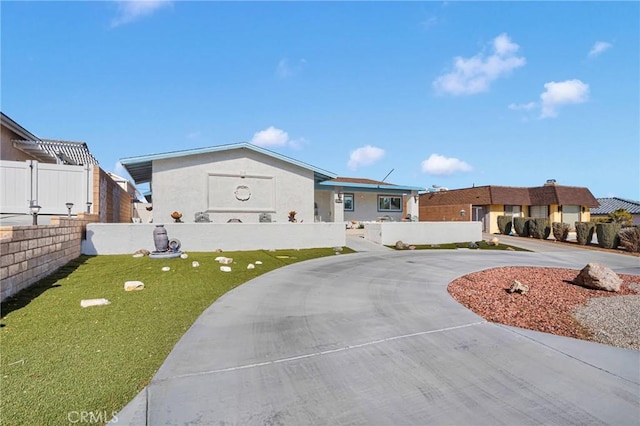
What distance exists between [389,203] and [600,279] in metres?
18.8

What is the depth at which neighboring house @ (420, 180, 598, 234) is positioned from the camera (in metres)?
28.4

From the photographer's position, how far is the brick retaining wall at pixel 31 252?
17.7ft

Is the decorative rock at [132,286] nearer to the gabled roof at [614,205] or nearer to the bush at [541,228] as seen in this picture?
the bush at [541,228]

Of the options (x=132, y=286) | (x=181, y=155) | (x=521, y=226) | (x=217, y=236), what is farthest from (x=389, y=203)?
(x=132, y=286)

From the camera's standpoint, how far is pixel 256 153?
18.1 meters

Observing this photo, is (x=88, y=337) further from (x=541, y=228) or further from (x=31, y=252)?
(x=541, y=228)

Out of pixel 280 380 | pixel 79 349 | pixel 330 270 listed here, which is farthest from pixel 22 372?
pixel 330 270

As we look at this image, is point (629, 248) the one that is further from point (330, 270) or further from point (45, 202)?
point (45, 202)

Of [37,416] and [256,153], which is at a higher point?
[256,153]

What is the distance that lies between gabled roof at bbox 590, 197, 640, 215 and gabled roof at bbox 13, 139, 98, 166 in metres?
51.9

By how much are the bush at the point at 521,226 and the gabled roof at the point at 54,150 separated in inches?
1152

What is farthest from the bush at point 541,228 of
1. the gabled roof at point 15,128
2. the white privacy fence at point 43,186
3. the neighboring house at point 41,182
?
the gabled roof at point 15,128

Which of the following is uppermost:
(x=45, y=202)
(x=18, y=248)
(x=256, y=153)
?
(x=256, y=153)

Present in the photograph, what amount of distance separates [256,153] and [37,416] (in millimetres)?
16360
